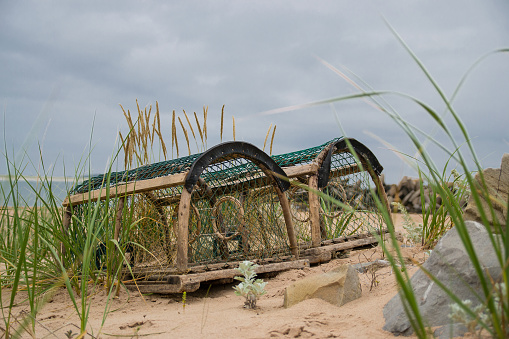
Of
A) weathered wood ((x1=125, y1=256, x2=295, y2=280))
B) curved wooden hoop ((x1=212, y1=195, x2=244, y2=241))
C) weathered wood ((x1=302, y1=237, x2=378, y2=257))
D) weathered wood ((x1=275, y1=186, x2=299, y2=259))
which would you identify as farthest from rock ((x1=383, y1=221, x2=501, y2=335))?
weathered wood ((x1=302, y1=237, x2=378, y2=257))

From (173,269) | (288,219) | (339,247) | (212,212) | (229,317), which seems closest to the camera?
(229,317)

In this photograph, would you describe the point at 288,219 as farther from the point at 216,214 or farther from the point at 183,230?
the point at 183,230

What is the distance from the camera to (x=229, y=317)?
249 cm

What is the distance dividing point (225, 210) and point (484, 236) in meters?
2.82

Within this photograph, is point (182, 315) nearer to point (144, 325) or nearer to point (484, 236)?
point (144, 325)

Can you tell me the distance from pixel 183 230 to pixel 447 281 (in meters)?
1.92

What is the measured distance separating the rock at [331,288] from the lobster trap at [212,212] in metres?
0.96

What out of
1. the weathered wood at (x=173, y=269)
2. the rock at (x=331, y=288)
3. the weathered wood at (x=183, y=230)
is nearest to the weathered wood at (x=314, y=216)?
the weathered wood at (x=173, y=269)

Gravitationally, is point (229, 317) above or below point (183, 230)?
below

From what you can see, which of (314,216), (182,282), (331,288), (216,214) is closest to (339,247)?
(314,216)

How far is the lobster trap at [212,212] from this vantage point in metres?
3.44

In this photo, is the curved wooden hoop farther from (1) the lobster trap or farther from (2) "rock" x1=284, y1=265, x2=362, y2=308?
(2) "rock" x1=284, y1=265, x2=362, y2=308

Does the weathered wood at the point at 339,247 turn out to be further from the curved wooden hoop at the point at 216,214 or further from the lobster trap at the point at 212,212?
the curved wooden hoop at the point at 216,214

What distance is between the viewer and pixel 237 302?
3.13m
